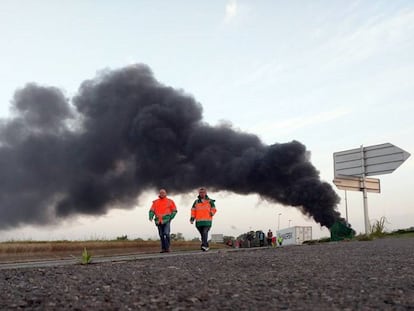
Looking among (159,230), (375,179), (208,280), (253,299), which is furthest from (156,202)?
(375,179)

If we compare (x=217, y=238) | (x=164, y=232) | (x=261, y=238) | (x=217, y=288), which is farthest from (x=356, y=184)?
(x=217, y=238)

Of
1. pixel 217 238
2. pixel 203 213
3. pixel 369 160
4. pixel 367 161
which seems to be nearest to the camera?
→ pixel 203 213

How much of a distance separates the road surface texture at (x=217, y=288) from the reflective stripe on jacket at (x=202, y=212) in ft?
28.2

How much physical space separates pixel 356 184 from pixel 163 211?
1440 centimetres

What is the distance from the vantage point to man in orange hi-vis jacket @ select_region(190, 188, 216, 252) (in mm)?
17047

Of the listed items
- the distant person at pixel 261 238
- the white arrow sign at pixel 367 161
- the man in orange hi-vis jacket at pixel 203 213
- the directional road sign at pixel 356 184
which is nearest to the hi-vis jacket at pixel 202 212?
the man in orange hi-vis jacket at pixel 203 213

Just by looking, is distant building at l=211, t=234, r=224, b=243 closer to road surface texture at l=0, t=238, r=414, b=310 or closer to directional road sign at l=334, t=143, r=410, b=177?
directional road sign at l=334, t=143, r=410, b=177

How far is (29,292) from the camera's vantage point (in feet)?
19.2

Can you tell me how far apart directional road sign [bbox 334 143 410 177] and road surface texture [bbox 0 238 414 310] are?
2042 centimetres

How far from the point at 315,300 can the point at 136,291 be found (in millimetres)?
1901

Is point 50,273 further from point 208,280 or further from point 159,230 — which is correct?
point 159,230

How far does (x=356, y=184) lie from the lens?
92.0 feet

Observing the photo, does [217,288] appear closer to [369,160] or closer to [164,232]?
[164,232]

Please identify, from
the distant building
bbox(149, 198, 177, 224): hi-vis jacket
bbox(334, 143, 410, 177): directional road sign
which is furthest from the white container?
bbox(149, 198, 177, 224): hi-vis jacket
